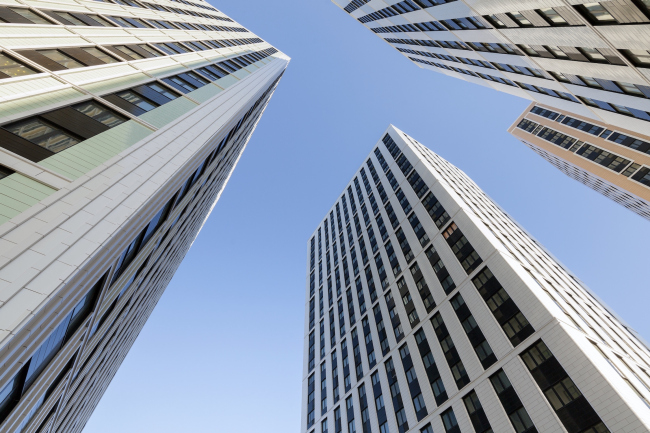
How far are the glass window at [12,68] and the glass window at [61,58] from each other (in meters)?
1.94

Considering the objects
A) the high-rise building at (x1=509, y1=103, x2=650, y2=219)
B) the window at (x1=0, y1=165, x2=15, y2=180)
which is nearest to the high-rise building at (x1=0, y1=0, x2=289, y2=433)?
the window at (x1=0, y1=165, x2=15, y2=180)

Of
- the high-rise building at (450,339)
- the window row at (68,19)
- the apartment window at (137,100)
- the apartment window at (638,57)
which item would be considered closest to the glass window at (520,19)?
the apartment window at (638,57)

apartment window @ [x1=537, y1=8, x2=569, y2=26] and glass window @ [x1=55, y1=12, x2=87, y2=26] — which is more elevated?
apartment window @ [x1=537, y1=8, x2=569, y2=26]

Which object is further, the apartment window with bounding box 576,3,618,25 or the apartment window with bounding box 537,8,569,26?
the apartment window with bounding box 537,8,569,26

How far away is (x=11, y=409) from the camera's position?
9539mm

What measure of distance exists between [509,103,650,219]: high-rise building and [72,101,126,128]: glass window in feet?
223

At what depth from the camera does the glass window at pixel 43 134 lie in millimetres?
9711

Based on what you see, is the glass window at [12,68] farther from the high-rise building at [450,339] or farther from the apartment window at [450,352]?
the apartment window at [450,352]

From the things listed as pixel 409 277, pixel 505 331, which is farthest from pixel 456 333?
pixel 409 277

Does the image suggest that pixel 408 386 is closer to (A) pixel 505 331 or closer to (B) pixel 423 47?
Answer: (A) pixel 505 331

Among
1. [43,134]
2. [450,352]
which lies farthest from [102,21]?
[450,352]

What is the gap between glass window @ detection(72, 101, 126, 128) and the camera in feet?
40.2

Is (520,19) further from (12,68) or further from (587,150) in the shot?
(587,150)

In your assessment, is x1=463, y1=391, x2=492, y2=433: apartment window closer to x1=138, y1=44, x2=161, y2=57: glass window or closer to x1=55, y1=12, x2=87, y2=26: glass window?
x1=138, y1=44, x2=161, y2=57: glass window
